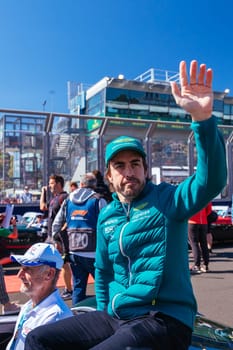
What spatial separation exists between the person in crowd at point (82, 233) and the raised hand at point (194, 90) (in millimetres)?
3363

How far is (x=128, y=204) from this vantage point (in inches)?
99.7

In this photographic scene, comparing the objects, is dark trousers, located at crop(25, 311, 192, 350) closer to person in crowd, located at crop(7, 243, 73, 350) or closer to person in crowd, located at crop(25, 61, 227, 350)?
person in crowd, located at crop(25, 61, 227, 350)

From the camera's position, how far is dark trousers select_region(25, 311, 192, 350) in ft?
6.84

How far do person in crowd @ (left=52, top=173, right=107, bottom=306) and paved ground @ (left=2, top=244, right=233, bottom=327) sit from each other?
1.22m

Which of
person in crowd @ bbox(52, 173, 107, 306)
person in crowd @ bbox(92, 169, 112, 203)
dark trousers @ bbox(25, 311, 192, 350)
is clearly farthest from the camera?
person in crowd @ bbox(92, 169, 112, 203)

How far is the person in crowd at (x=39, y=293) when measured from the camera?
2.54 m

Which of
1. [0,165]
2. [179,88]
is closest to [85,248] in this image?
[179,88]

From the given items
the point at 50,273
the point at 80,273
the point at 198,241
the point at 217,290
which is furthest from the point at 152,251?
the point at 198,241

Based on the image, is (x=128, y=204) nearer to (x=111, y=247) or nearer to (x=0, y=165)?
(x=111, y=247)

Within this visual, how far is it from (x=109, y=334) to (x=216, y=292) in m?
4.86

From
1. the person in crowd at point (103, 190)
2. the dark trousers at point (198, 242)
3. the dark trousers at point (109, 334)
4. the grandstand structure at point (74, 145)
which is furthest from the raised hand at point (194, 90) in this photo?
the grandstand structure at point (74, 145)

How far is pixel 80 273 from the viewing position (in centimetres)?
531

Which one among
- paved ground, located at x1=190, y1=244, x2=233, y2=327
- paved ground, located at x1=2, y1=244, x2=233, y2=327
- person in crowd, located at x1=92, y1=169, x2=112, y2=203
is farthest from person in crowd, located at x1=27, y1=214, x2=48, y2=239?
person in crowd, located at x1=92, y1=169, x2=112, y2=203

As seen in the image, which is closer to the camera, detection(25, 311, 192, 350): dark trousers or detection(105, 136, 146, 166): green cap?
detection(25, 311, 192, 350): dark trousers
